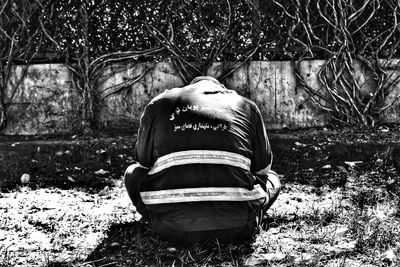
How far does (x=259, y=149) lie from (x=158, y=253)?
3.09ft

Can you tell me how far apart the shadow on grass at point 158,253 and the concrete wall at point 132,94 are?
11.3 ft

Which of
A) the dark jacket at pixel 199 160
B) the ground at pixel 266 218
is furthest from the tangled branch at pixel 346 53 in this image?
the dark jacket at pixel 199 160

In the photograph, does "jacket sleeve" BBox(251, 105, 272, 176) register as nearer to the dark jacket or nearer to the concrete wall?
the dark jacket

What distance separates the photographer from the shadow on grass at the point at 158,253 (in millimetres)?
3117

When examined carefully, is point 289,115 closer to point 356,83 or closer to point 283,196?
point 356,83

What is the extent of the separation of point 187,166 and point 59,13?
14.1 ft

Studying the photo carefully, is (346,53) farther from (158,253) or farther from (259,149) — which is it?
(158,253)

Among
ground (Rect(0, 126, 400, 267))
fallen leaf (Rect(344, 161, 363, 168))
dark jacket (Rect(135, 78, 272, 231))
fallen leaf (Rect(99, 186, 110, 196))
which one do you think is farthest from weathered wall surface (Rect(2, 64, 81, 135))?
dark jacket (Rect(135, 78, 272, 231))

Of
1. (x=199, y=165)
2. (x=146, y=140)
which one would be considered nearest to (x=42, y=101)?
(x=146, y=140)

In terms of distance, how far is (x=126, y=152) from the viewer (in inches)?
237

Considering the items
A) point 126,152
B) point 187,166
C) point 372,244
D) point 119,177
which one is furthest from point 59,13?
point 372,244

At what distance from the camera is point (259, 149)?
3404 millimetres

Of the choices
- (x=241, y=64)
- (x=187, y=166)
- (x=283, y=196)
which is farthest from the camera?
(x=241, y=64)

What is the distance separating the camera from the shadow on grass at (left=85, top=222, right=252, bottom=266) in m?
3.12
